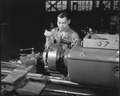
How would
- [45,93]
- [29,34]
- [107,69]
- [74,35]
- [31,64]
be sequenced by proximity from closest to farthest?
[107,69] → [45,93] → [31,64] → [74,35] → [29,34]

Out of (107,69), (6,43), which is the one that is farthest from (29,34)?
(107,69)

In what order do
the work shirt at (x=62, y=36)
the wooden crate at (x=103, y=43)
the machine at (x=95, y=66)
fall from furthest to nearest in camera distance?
1. the work shirt at (x=62, y=36)
2. the wooden crate at (x=103, y=43)
3. the machine at (x=95, y=66)

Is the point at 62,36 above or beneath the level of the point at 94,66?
above

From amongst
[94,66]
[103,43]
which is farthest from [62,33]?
[94,66]

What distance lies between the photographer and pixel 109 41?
1.65 meters

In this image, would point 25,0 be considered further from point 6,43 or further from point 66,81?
point 66,81

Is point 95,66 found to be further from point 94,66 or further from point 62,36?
point 62,36

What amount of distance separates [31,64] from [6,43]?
3.31 meters

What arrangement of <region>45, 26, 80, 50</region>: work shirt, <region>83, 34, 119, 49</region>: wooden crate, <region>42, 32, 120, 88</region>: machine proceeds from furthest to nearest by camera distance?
1. <region>45, 26, 80, 50</region>: work shirt
2. <region>83, 34, 119, 49</region>: wooden crate
3. <region>42, 32, 120, 88</region>: machine

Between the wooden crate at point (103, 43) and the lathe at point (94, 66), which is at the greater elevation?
the wooden crate at point (103, 43)

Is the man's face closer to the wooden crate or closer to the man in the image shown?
the man

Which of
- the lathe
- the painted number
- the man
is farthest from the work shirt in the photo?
the painted number

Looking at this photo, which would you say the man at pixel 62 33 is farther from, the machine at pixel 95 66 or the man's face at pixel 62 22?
the machine at pixel 95 66

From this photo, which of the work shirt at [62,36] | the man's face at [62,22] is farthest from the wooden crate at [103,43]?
the man's face at [62,22]
